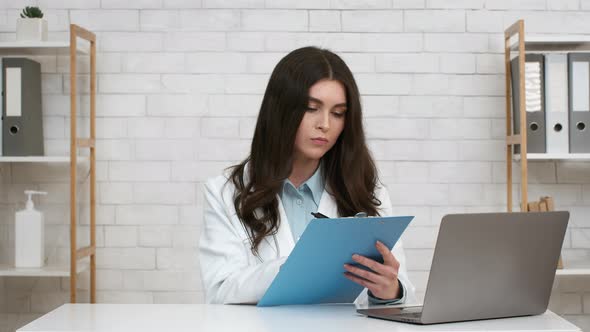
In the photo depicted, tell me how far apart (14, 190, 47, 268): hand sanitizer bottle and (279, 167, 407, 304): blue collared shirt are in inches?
49.6

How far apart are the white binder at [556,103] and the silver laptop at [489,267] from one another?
1.53m

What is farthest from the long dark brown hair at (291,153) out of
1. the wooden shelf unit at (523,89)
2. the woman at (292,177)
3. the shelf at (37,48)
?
the shelf at (37,48)

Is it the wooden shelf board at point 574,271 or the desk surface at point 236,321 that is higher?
the desk surface at point 236,321

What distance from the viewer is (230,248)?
Answer: 1948 mm

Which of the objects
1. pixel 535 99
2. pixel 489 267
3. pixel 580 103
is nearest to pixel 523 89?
pixel 535 99

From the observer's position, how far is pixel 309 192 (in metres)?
2.17

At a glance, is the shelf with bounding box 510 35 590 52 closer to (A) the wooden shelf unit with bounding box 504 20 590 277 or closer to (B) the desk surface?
(A) the wooden shelf unit with bounding box 504 20 590 277

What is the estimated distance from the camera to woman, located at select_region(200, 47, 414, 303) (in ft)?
6.53

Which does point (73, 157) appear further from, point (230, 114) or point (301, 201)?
point (301, 201)

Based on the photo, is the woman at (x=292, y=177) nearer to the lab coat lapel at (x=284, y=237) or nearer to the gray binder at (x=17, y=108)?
the lab coat lapel at (x=284, y=237)

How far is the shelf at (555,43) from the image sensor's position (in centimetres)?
298

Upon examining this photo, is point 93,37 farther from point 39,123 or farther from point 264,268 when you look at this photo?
point 264,268

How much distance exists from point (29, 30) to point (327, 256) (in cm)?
196

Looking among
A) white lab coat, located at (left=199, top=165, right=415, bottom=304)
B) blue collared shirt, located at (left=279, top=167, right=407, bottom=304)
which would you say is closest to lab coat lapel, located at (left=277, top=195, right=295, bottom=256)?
white lab coat, located at (left=199, top=165, right=415, bottom=304)
